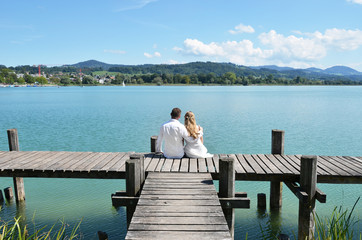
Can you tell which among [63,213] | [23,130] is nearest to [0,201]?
[63,213]

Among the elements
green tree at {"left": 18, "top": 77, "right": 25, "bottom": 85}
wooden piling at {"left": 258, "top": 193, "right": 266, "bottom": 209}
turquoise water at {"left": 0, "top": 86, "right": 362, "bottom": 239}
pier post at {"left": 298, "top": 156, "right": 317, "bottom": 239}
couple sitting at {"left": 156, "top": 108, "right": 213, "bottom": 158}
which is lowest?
turquoise water at {"left": 0, "top": 86, "right": 362, "bottom": 239}

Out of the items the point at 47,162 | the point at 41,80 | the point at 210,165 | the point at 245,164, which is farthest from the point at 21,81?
the point at 245,164

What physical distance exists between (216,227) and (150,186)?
191cm

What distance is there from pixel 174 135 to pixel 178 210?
267 centimetres

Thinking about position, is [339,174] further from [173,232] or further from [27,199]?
[27,199]

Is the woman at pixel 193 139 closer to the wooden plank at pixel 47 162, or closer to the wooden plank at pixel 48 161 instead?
the wooden plank at pixel 48 161

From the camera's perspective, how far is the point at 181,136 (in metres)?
7.14

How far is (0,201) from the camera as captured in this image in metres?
9.68

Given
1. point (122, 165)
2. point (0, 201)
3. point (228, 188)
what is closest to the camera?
point (228, 188)

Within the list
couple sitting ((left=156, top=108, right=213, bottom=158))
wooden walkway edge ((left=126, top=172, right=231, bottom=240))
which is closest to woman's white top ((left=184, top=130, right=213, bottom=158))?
couple sitting ((left=156, top=108, right=213, bottom=158))

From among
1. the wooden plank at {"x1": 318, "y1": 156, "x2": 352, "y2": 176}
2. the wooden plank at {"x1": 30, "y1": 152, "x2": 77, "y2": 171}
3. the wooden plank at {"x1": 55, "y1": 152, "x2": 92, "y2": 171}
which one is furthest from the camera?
the wooden plank at {"x1": 30, "y1": 152, "x2": 77, "y2": 171}

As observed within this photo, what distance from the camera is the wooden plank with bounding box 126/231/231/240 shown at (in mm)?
3787

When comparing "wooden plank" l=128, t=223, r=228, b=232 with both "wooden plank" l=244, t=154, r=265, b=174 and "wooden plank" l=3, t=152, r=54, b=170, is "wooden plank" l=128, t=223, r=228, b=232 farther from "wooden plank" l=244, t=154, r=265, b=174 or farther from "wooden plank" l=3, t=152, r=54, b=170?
"wooden plank" l=3, t=152, r=54, b=170

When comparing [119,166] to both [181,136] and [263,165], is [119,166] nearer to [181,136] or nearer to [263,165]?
[181,136]
